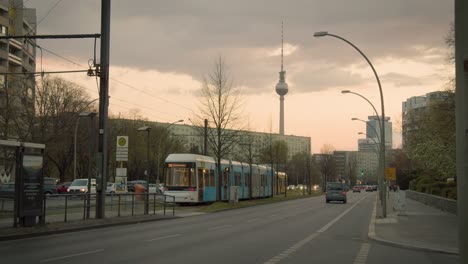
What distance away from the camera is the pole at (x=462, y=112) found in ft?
19.4

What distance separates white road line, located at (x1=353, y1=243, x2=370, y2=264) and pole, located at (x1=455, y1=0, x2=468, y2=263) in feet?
20.0

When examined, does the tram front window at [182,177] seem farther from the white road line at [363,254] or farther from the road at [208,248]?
the white road line at [363,254]

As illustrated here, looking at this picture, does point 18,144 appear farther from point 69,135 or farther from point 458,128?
point 69,135

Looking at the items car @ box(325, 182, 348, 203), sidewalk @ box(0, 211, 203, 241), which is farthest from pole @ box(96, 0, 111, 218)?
car @ box(325, 182, 348, 203)

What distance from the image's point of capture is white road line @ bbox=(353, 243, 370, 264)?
12000 millimetres

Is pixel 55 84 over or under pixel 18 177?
over

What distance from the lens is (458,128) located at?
240 inches

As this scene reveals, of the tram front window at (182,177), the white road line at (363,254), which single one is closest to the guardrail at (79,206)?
the tram front window at (182,177)

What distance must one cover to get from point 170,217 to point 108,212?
3019 millimetres

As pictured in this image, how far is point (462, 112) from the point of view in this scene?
19.6ft

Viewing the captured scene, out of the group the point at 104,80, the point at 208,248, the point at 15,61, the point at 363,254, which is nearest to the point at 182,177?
A: the point at 104,80

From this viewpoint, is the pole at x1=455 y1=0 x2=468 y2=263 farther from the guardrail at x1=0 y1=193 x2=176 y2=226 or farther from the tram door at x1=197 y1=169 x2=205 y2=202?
the tram door at x1=197 y1=169 x2=205 y2=202

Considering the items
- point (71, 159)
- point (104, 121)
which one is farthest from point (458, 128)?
point (71, 159)

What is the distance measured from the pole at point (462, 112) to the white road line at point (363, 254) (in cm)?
609
